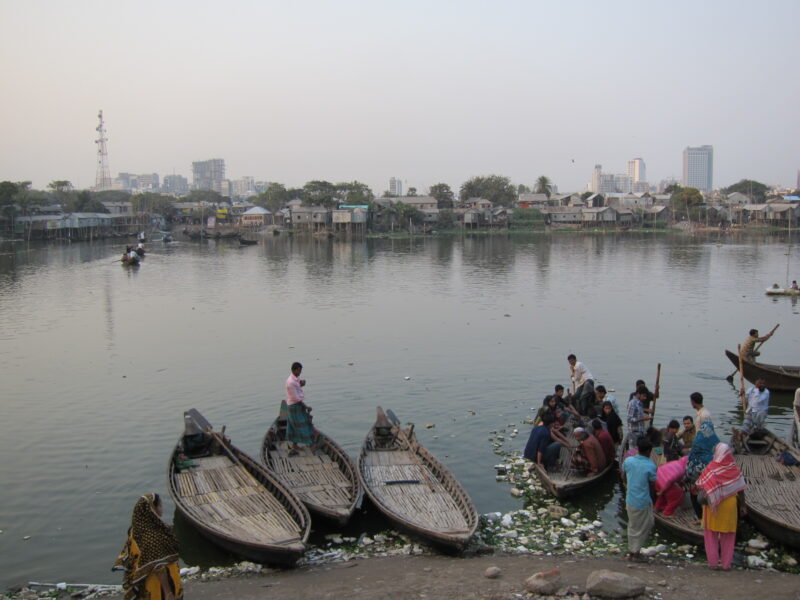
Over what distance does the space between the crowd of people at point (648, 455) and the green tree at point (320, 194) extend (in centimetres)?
8540

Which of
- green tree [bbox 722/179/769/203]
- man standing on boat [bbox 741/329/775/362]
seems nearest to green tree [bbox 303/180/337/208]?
green tree [bbox 722/179/769/203]

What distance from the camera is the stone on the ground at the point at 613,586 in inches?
248

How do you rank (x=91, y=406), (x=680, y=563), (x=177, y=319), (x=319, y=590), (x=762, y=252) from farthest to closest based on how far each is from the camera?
(x=762, y=252) < (x=177, y=319) < (x=91, y=406) < (x=680, y=563) < (x=319, y=590)

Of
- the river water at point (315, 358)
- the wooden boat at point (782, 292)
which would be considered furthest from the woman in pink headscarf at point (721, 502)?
the wooden boat at point (782, 292)

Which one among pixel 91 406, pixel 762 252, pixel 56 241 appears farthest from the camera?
pixel 56 241

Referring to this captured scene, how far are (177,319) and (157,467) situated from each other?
15.9m

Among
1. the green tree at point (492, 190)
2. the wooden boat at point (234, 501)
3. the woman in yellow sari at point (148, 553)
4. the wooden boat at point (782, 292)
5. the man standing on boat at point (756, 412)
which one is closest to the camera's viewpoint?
the woman in yellow sari at point (148, 553)

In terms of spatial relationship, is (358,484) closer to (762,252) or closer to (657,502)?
(657,502)

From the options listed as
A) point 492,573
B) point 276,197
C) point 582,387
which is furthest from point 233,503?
point 276,197

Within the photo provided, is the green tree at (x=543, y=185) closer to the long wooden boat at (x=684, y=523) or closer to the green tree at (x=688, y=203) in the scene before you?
the green tree at (x=688, y=203)

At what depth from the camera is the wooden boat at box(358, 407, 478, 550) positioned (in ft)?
25.5

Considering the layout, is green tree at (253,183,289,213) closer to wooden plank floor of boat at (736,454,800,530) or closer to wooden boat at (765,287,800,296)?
wooden boat at (765,287,800,296)

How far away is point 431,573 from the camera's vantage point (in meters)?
7.21

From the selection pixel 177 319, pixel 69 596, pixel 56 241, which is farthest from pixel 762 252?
pixel 56 241
